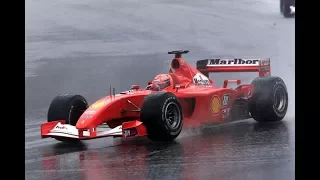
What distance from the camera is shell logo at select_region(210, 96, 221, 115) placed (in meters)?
4.78

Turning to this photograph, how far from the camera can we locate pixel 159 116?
4469 millimetres

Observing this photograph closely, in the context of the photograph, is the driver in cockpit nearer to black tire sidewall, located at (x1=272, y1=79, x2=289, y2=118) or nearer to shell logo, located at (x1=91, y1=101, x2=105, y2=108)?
shell logo, located at (x1=91, y1=101, x2=105, y2=108)

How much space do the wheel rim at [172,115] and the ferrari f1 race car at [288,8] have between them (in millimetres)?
936

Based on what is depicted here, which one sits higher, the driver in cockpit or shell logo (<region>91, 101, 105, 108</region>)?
the driver in cockpit

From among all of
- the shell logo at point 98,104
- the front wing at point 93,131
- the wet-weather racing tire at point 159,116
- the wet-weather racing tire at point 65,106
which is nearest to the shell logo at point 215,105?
the wet-weather racing tire at point 159,116

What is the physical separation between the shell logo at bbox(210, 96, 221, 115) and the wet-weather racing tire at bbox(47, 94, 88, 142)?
0.87 meters

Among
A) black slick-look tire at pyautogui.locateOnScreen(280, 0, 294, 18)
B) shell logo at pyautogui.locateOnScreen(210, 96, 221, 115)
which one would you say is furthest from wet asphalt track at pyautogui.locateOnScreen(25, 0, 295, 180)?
shell logo at pyautogui.locateOnScreen(210, 96, 221, 115)

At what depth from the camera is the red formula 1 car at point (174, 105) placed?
14.7ft

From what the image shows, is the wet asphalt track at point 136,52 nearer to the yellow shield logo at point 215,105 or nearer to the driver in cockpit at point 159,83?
the driver in cockpit at point 159,83

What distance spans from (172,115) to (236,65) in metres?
0.54

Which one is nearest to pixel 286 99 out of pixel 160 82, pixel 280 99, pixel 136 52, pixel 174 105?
pixel 280 99

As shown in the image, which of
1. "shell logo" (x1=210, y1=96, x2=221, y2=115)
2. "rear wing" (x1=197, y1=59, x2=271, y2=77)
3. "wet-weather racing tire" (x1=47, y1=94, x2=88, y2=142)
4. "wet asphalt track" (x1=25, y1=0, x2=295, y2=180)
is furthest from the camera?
"shell logo" (x1=210, y1=96, x2=221, y2=115)
